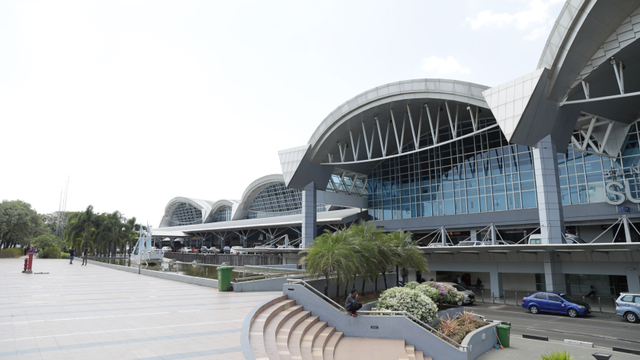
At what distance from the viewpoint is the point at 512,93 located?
83.7 ft

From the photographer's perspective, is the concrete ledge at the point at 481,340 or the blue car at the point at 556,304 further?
the blue car at the point at 556,304

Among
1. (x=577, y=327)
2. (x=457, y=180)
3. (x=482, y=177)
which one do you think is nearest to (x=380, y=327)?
(x=577, y=327)

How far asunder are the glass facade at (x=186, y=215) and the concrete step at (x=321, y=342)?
8604 cm

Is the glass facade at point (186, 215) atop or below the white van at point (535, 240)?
atop

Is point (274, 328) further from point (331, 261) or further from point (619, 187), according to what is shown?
point (619, 187)

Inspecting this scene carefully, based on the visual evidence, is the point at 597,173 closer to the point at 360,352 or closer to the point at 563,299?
the point at 563,299

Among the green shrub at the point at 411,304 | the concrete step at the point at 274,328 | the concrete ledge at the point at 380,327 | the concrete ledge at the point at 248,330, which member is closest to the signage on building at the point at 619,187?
the concrete ledge at the point at 380,327

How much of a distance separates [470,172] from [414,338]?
28176 millimetres

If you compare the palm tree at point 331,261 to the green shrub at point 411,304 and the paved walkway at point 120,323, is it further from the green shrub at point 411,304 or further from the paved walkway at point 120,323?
the paved walkway at point 120,323

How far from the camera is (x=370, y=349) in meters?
13.0

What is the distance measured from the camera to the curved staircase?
1008 centimetres

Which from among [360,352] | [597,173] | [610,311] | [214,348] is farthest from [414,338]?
[597,173]

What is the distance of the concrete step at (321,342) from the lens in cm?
1121

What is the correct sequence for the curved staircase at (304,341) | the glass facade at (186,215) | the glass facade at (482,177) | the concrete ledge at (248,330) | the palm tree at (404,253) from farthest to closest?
1. the glass facade at (186,215)
2. the glass facade at (482,177)
3. the palm tree at (404,253)
4. the curved staircase at (304,341)
5. the concrete ledge at (248,330)
